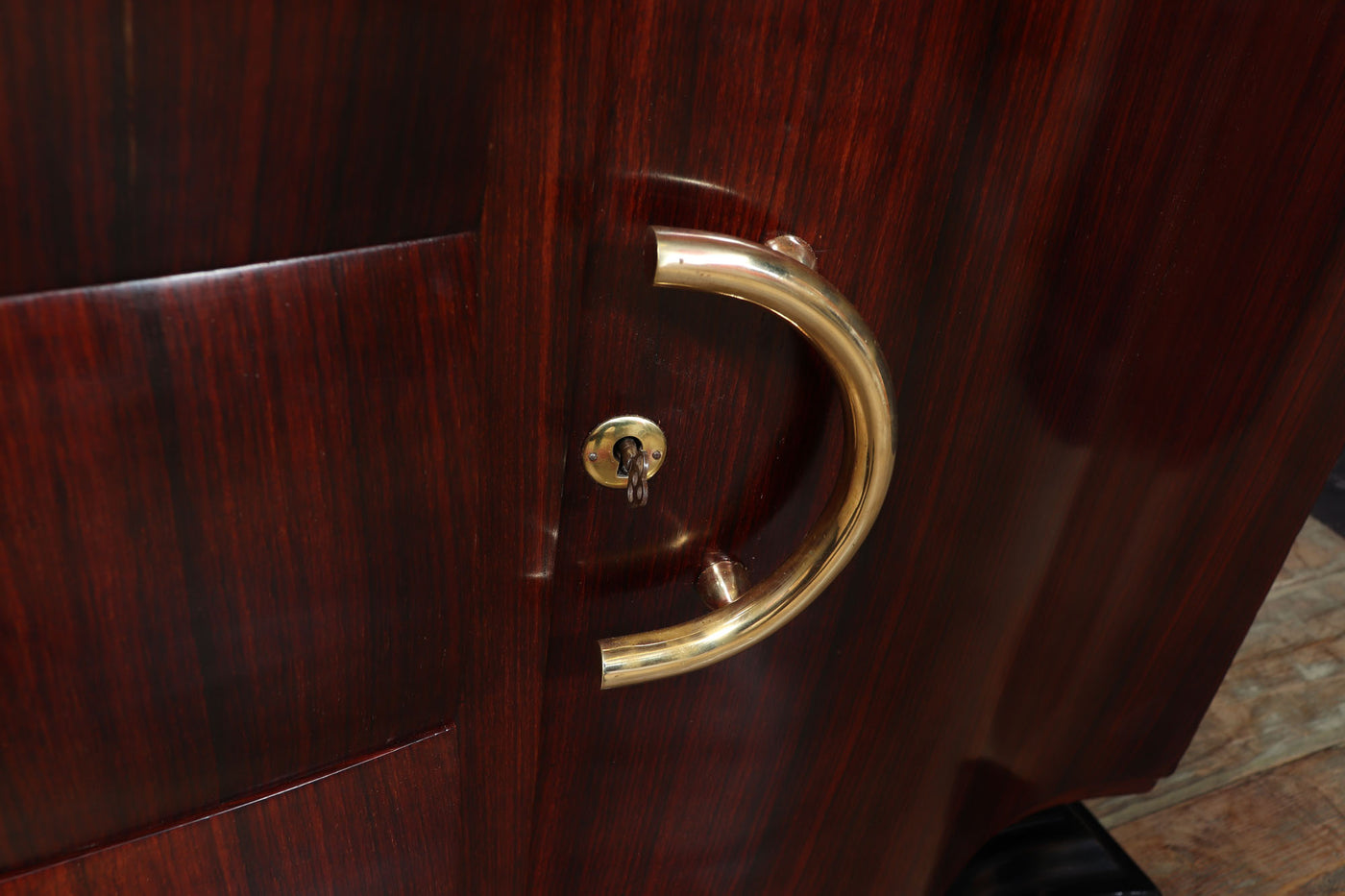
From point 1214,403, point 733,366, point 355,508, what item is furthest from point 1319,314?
point 355,508

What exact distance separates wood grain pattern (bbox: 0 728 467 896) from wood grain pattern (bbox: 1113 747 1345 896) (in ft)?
1.87

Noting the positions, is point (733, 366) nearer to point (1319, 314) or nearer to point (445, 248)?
point (445, 248)

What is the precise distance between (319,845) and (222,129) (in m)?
0.22

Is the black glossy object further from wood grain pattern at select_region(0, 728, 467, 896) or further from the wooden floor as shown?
wood grain pattern at select_region(0, 728, 467, 896)

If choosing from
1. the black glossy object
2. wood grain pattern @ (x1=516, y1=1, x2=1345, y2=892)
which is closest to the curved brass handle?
wood grain pattern @ (x1=516, y1=1, x2=1345, y2=892)

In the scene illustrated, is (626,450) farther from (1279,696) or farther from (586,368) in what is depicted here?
(1279,696)

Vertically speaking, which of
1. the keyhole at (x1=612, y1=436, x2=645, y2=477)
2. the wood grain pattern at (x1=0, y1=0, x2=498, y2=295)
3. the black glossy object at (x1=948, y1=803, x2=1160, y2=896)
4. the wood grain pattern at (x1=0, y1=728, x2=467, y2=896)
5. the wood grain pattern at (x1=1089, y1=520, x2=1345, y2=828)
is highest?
the wood grain pattern at (x1=0, y1=0, x2=498, y2=295)

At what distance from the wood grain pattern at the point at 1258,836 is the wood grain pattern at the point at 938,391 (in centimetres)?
24

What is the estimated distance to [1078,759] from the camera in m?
0.66

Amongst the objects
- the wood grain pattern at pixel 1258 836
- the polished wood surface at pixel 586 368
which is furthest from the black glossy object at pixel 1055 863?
the polished wood surface at pixel 586 368

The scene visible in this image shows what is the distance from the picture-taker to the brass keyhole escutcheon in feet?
1.16

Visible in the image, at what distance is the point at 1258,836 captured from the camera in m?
0.81

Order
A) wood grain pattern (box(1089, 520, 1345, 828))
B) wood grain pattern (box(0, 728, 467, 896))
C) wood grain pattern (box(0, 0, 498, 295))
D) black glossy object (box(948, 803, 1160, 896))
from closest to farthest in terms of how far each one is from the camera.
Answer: wood grain pattern (box(0, 0, 498, 295)), wood grain pattern (box(0, 728, 467, 896)), black glossy object (box(948, 803, 1160, 896)), wood grain pattern (box(1089, 520, 1345, 828))

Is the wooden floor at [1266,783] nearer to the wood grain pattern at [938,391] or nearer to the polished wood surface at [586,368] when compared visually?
the wood grain pattern at [938,391]
